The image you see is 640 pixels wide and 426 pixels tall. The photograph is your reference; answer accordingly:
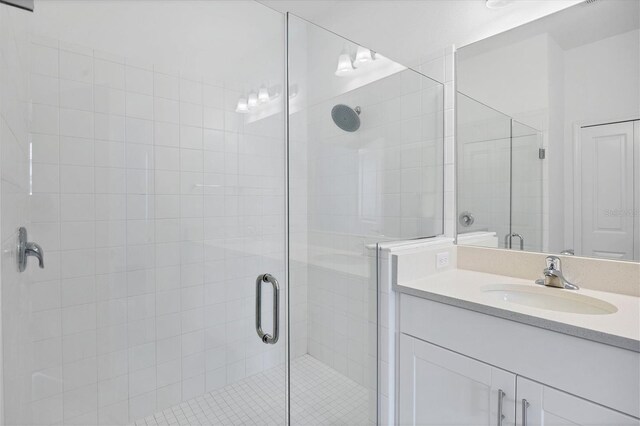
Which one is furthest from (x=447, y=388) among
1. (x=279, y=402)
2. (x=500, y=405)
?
(x=279, y=402)

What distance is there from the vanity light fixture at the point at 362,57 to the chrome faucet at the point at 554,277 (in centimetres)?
126

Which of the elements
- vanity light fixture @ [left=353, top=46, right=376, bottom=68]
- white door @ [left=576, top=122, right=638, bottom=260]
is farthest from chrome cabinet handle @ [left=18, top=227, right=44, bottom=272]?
white door @ [left=576, top=122, right=638, bottom=260]

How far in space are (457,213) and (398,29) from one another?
1238mm

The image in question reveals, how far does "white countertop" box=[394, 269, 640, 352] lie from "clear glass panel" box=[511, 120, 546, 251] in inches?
8.8

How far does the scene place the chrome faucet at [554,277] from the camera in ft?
4.36

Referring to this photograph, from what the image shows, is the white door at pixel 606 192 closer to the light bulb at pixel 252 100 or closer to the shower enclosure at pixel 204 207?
the shower enclosure at pixel 204 207

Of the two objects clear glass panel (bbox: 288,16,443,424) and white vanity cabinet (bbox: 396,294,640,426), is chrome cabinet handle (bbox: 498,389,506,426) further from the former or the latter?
clear glass panel (bbox: 288,16,443,424)

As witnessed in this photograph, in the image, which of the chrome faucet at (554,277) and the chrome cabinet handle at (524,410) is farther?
the chrome faucet at (554,277)

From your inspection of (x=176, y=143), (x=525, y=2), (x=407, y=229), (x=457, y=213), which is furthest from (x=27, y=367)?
(x=525, y=2)

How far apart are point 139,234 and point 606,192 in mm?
2183

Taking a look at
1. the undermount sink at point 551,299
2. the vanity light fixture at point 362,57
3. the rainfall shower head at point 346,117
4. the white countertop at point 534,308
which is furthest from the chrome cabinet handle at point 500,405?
the vanity light fixture at point 362,57

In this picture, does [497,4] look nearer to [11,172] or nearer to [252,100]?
[252,100]

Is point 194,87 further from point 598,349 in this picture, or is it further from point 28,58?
point 598,349

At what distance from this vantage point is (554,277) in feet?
4.43
